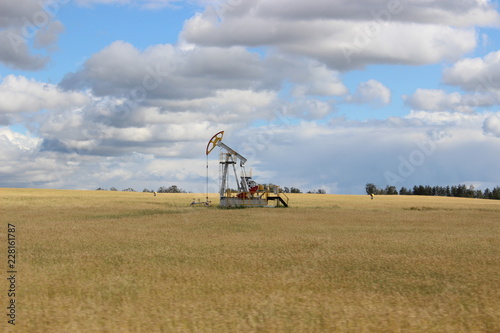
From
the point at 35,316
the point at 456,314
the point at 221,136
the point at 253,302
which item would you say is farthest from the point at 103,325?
the point at 221,136

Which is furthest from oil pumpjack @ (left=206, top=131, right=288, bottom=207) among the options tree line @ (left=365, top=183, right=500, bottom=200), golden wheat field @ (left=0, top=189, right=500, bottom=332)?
tree line @ (left=365, top=183, right=500, bottom=200)

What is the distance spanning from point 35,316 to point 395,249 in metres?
19.1

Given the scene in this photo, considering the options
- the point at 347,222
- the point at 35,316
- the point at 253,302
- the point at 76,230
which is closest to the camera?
the point at 35,316

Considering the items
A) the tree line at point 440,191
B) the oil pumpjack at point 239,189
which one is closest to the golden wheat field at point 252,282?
the oil pumpjack at point 239,189

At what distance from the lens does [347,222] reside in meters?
46.6

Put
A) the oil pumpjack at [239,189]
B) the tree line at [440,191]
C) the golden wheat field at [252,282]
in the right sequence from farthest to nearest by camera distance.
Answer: the tree line at [440,191]
the oil pumpjack at [239,189]
the golden wheat field at [252,282]

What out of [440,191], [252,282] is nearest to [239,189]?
[252,282]

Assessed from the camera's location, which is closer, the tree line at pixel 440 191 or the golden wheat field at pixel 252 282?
the golden wheat field at pixel 252 282

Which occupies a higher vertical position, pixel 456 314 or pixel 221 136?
pixel 221 136

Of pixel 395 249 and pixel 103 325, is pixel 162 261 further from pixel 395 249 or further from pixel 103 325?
pixel 395 249

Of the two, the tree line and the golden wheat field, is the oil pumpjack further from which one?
the tree line

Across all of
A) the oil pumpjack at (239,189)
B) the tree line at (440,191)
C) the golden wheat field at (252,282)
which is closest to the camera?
the golden wheat field at (252,282)

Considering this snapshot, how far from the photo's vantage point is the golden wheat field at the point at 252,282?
1405 cm

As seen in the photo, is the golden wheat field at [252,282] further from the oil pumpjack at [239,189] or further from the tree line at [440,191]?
the tree line at [440,191]
